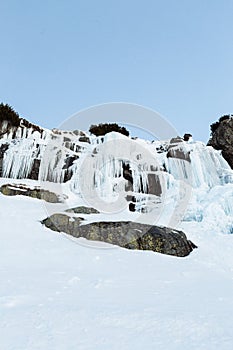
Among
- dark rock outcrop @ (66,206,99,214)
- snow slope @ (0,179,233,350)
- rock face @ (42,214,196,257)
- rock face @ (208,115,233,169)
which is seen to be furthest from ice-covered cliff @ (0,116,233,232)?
snow slope @ (0,179,233,350)

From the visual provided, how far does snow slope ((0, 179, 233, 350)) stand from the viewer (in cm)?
210

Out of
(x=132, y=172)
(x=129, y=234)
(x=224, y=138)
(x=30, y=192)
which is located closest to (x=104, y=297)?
(x=129, y=234)

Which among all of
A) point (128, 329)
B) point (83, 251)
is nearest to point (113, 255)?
point (83, 251)

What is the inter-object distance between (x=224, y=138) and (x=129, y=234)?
11198 millimetres

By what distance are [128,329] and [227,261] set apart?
200 inches

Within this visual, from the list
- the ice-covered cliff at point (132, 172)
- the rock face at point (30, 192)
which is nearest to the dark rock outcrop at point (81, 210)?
the ice-covered cliff at point (132, 172)

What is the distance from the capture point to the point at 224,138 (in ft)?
53.0

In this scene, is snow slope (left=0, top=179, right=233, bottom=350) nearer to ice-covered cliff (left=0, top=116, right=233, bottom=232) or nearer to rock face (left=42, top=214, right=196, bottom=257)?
rock face (left=42, top=214, right=196, bottom=257)

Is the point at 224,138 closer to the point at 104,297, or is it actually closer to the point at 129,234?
the point at 129,234

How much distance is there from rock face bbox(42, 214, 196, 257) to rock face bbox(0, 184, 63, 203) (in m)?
3.24

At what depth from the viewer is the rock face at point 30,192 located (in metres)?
10.3

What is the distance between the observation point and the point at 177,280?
4324 millimetres

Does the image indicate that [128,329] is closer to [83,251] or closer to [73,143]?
[83,251]

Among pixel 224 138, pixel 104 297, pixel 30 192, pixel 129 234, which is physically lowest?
pixel 104 297
